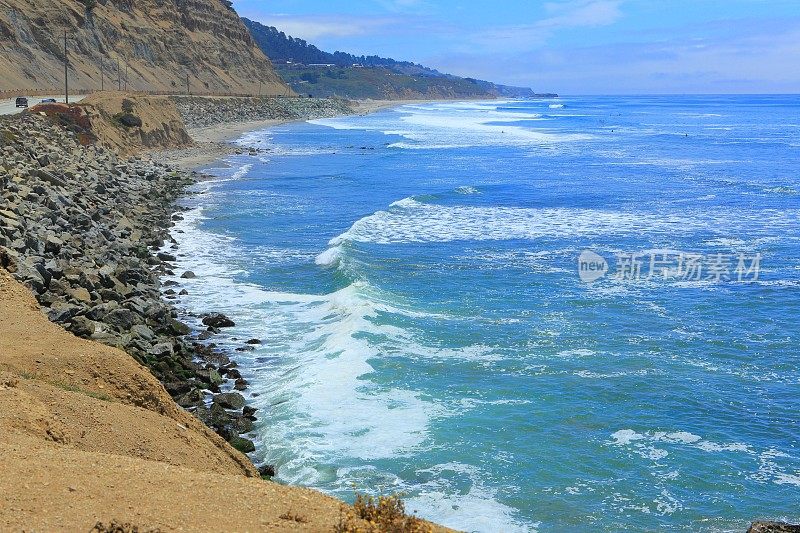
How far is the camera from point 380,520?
6262mm

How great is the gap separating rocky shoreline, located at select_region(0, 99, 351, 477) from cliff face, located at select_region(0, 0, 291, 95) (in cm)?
3392

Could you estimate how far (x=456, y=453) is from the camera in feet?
39.9

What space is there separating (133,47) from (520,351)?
88755 millimetres

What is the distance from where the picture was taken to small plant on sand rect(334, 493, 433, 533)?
609 cm

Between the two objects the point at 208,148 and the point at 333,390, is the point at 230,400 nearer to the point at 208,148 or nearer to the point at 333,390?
the point at 333,390

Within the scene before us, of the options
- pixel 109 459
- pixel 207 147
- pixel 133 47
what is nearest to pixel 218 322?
pixel 109 459

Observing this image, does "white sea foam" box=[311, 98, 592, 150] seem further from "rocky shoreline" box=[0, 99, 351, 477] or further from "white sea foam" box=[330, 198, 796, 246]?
"rocky shoreline" box=[0, 99, 351, 477]

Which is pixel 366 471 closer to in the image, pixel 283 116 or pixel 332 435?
pixel 332 435

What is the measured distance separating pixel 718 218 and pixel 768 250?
651cm

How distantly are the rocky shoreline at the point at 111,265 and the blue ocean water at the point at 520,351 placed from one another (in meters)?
0.74

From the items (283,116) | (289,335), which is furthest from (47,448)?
(283,116)

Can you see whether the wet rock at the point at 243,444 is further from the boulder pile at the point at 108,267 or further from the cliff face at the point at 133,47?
the cliff face at the point at 133,47

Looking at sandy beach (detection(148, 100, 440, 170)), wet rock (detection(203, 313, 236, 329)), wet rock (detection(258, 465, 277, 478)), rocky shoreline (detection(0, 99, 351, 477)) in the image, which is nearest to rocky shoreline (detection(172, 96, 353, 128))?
sandy beach (detection(148, 100, 440, 170))

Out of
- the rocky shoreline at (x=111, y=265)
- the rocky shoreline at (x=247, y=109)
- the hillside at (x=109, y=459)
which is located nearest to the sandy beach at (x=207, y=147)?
the rocky shoreline at (x=247, y=109)
